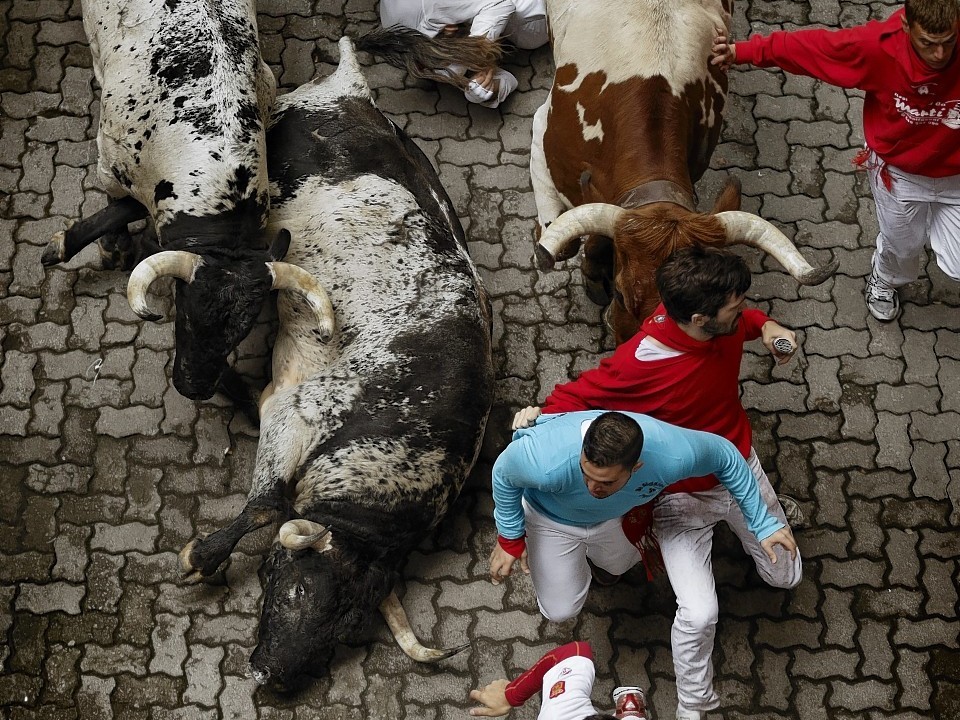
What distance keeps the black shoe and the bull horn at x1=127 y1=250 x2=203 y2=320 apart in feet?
8.20

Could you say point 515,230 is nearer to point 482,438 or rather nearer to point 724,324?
point 482,438

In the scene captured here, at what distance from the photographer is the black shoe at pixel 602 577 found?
5107 mm

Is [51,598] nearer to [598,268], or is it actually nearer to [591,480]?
[591,480]

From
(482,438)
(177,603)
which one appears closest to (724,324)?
(482,438)

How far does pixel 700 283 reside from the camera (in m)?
3.73

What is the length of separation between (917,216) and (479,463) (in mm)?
2683

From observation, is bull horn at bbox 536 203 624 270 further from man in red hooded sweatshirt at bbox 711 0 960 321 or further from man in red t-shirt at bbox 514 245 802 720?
man in red hooded sweatshirt at bbox 711 0 960 321

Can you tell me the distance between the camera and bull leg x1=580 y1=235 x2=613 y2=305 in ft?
16.9

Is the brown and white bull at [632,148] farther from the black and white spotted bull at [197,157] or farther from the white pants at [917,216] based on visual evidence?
the black and white spotted bull at [197,157]

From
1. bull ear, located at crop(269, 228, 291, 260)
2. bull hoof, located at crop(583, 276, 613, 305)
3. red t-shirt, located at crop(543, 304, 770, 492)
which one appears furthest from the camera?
bull hoof, located at crop(583, 276, 613, 305)

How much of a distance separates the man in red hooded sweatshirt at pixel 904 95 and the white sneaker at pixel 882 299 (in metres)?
0.39

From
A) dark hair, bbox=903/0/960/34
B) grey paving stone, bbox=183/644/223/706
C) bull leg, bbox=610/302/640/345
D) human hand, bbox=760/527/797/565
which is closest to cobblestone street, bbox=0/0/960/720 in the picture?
grey paving stone, bbox=183/644/223/706

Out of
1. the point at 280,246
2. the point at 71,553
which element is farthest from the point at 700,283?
the point at 71,553

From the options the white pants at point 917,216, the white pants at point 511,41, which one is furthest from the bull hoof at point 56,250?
the white pants at point 917,216
